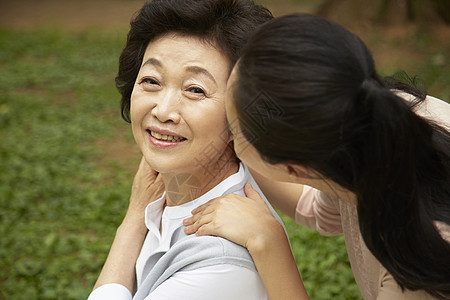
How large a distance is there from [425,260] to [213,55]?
1085 millimetres

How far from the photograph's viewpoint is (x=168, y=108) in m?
1.90

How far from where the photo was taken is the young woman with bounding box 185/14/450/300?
51.7 inches

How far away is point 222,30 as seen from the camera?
1.99m

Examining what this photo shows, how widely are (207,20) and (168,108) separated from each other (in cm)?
40

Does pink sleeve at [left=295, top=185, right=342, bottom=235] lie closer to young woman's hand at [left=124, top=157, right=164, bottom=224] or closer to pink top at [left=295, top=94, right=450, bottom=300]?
pink top at [left=295, top=94, right=450, bottom=300]

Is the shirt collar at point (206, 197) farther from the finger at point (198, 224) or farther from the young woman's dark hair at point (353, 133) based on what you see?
the young woman's dark hair at point (353, 133)

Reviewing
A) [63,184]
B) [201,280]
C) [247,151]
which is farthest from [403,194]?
[63,184]

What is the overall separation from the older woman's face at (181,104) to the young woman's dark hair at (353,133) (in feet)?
1.42

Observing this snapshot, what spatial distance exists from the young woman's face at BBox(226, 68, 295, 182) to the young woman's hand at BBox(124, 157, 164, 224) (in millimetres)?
871

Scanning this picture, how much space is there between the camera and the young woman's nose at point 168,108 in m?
1.90

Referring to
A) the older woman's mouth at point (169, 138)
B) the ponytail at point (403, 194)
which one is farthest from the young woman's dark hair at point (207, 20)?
the ponytail at point (403, 194)

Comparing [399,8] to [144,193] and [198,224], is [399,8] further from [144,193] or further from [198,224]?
[198,224]

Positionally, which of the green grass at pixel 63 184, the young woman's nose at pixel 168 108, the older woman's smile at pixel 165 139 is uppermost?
the young woman's nose at pixel 168 108

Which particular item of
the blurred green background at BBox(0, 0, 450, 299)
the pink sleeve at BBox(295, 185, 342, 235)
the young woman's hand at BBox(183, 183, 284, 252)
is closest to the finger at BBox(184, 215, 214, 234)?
the young woman's hand at BBox(183, 183, 284, 252)
